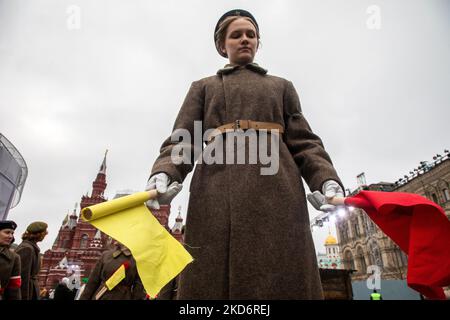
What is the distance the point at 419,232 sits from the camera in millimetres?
1130

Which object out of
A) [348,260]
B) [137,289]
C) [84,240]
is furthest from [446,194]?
[84,240]

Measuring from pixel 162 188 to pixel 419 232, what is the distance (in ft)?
3.81

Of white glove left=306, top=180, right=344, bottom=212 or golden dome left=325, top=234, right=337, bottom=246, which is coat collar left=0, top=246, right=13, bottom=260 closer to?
white glove left=306, top=180, right=344, bottom=212

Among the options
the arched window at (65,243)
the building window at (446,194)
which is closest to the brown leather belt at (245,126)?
the building window at (446,194)

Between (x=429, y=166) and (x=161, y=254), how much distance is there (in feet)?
105

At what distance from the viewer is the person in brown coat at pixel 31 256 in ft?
15.1

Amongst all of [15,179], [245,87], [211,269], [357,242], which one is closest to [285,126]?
[245,87]

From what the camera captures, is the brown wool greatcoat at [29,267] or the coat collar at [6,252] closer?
the coat collar at [6,252]

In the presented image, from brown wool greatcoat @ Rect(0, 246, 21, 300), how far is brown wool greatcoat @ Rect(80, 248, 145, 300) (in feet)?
2.91

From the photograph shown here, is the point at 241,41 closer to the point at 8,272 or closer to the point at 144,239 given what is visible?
the point at 144,239

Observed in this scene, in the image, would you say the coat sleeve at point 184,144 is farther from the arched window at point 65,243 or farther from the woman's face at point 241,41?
the arched window at point 65,243

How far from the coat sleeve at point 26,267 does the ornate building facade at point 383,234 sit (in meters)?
14.2

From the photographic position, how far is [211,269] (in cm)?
136
